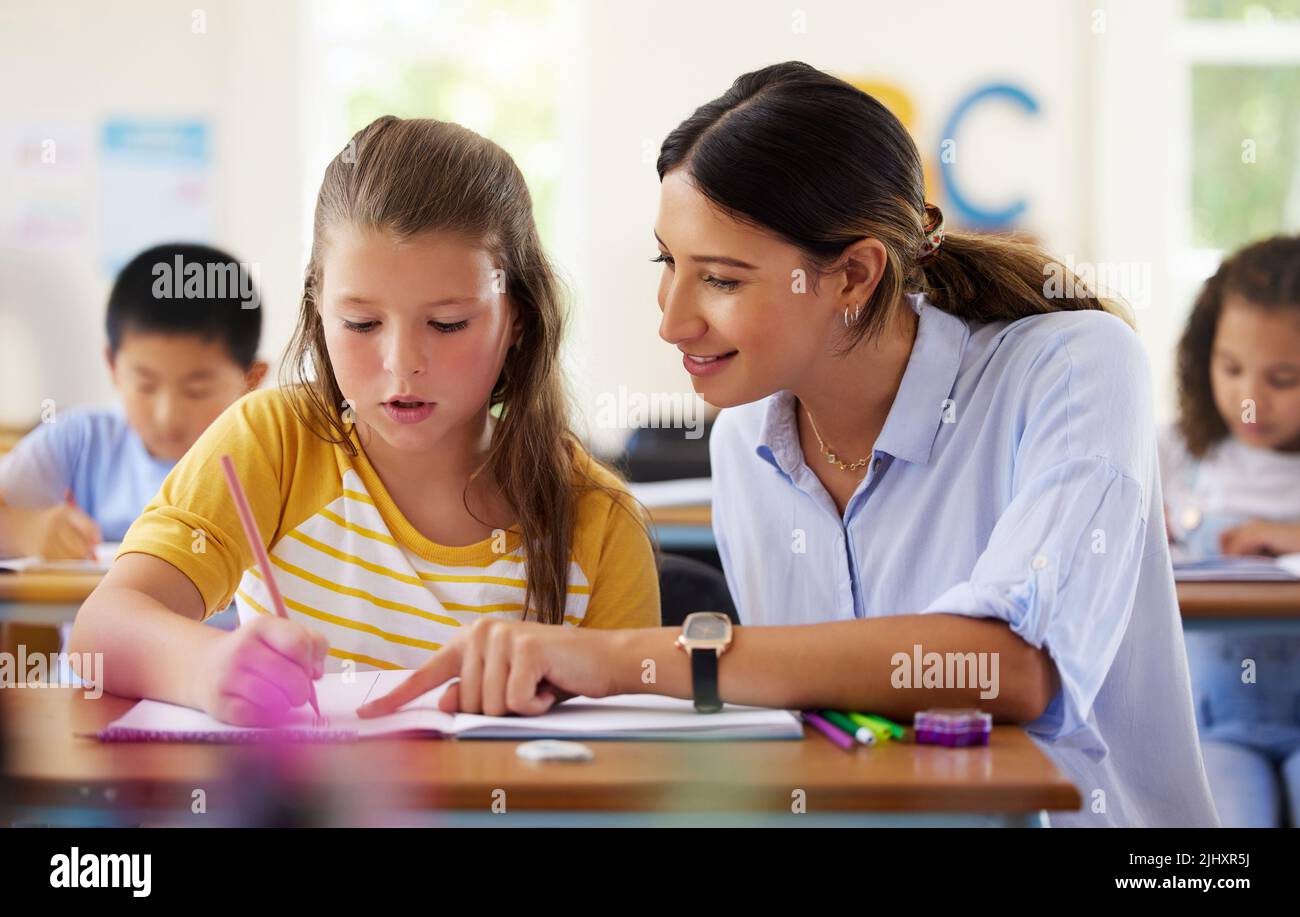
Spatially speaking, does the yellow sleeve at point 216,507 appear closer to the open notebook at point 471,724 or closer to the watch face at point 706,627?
the open notebook at point 471,724

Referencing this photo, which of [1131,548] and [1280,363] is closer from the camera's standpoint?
[1131,548]

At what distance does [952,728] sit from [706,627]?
199mm

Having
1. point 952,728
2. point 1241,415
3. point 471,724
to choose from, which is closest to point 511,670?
point 471,724

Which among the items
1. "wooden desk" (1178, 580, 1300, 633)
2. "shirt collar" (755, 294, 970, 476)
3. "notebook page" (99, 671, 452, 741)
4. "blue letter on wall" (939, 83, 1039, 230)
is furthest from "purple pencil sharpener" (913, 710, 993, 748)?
"blue letter on wall" (939, 83, 1039, 230)

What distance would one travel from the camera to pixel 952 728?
3.16 ft

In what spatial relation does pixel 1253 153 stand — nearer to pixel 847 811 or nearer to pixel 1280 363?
pixel 1280 363

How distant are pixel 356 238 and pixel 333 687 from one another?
47cm

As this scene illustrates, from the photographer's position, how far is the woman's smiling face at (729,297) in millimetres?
1302

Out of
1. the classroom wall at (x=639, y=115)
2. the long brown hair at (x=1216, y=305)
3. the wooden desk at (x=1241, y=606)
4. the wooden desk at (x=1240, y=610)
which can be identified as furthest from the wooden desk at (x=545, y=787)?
the classroom wall at (x=639, y=115)

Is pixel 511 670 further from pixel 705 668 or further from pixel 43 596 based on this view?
pixel 43 596

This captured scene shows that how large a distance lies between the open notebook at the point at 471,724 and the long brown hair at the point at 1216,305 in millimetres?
2123

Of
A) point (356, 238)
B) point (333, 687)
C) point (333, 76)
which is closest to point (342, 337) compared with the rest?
point (356, 238)

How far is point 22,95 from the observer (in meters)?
5.22

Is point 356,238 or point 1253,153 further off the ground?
point 1253,153
